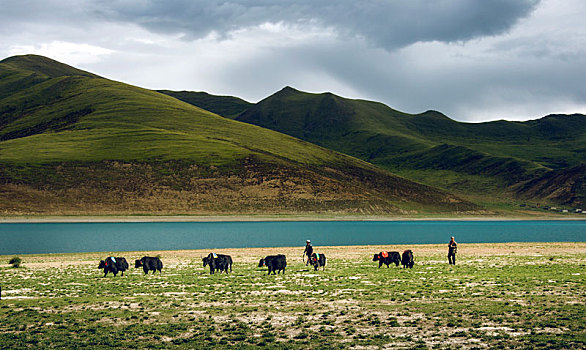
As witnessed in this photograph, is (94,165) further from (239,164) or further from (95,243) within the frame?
(95,243)

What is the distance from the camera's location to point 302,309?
2431 centimetres

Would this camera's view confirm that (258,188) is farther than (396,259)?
Yes

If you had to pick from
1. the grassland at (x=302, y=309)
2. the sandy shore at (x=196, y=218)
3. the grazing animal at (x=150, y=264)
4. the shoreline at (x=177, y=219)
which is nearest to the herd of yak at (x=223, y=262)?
the grazing animal at (x=150, y=264)

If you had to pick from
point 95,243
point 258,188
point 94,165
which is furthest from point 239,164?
point 95,243

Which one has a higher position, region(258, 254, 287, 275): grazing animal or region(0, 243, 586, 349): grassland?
region(258, 254, 287, 275): grazing animal

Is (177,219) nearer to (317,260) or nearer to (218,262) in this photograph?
(218,262)

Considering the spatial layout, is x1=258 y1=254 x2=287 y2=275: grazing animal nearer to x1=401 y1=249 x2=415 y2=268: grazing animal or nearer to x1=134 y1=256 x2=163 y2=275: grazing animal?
x1=134 y1=256 x2=163 y2=275: grazing animal

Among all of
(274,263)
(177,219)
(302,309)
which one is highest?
(274,263)

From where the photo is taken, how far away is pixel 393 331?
20.0 metres

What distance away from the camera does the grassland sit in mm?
18984

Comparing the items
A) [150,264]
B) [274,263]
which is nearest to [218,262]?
[274,263]

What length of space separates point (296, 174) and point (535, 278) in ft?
542

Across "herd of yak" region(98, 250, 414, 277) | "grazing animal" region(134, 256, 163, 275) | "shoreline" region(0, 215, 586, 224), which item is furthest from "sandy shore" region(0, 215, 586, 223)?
"grazing animal" region(134, 256, 163, 275)

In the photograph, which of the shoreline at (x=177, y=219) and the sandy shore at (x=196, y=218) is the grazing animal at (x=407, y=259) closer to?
the shoreline at (x=177, y=219)
